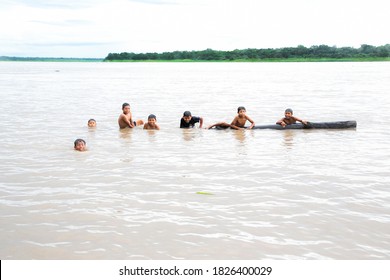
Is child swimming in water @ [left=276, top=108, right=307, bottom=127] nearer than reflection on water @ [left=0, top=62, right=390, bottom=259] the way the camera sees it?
No

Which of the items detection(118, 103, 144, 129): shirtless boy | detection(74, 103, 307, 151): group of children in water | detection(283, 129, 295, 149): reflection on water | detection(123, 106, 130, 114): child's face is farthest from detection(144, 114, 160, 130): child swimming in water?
detection(283, 129, 295, 149): reflection on water

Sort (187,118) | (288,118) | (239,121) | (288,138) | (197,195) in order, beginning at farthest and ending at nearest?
(187,118), (239,121), (288,118), (288,138), (197,195)

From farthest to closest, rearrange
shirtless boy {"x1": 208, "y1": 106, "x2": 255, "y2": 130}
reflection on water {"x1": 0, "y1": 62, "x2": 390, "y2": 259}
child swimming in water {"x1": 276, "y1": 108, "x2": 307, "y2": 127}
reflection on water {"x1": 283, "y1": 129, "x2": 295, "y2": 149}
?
shirtless boy {"x1": 208, "y1": 106, "x2": 255, "y2": 130}, child swimming in water {"x1": 276, "y1": 108, "x2": 307, "y2": 127}, reflection on water {"x1": 283, "y1": 129, "x2": 295, "y2": 149}, reflection on water {"x1": 0, "y1": 62, "x2": 390, "y2": 259}

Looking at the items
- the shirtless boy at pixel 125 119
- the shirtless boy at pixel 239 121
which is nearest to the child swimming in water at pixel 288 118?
the shirtless boy at pixel 239 121

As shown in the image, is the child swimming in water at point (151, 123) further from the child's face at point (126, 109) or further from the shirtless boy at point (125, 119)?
the child's face at point (126, 109)

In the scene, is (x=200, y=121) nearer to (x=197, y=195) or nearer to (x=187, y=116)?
(x=187, y=116)

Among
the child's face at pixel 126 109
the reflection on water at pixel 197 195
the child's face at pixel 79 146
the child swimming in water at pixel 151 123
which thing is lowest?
the reflection on water at pixel 197 195

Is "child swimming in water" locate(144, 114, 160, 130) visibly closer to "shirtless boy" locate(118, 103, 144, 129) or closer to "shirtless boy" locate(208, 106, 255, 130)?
"shirtless boy" locate(118, 103, 144, 129)

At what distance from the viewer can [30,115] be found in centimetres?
1822

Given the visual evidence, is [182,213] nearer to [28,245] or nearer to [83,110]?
[28,245]

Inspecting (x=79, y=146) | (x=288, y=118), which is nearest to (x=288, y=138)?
(x=288, y=118)

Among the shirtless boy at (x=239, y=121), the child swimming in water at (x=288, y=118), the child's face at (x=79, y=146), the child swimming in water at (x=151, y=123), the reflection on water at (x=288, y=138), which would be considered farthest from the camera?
the child swimming in water at (x=151, y=123)
